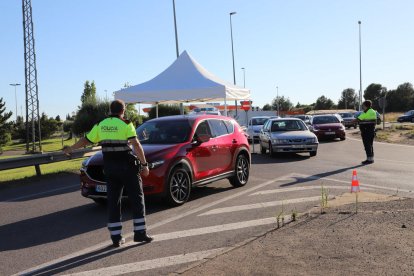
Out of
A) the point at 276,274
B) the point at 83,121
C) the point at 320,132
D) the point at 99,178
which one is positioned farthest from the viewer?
the point at 83,121

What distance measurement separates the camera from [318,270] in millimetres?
4605

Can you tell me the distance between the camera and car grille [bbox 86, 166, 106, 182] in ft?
26.7

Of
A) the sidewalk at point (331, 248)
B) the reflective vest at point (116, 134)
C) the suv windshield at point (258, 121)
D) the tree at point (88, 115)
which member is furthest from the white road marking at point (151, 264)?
the tree at point (88, 115)

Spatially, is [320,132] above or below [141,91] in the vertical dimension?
below

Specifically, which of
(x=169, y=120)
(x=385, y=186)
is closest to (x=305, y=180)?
(x=385, y=186)

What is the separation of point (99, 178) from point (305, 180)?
510cm

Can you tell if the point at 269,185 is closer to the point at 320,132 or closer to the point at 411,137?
the point at 320,132

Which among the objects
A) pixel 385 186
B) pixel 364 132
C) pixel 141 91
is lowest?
pixel 385 186

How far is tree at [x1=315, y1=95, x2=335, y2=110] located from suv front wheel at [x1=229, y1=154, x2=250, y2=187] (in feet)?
364

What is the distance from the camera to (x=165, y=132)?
9320 mm

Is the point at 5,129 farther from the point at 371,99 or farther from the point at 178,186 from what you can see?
the point at 371,99

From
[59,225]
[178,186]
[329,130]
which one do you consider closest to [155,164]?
[178,186]

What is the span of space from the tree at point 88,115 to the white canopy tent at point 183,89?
2916 cm

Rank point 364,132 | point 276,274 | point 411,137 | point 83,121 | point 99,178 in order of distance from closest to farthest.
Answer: point 276,274
point 99,178
point 364,132
point 411,137
point 83,121
